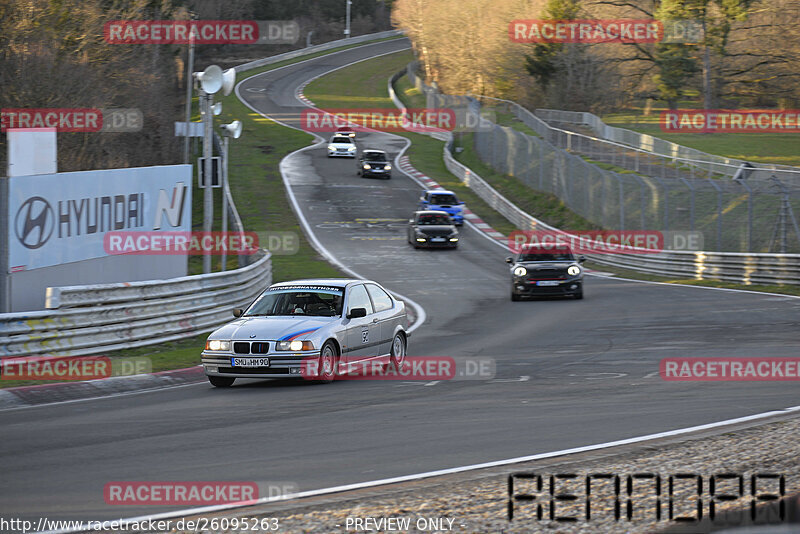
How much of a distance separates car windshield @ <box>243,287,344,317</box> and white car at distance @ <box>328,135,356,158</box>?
Answer: 169 feet

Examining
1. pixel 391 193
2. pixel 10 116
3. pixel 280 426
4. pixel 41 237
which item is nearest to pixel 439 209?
pixel 391 193

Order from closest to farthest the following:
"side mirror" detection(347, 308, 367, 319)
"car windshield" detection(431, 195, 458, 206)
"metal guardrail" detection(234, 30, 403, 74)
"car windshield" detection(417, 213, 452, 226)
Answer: "side mirror" detection(347, 308, 367, 319) → "car windshield" detection(417, 213, 452, 226) → "car windshield" detection(431, 195, 458, 206) → "metal guardrail" detection(234, 30, 403, 74)

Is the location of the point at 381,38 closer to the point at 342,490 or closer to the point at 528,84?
the point at 528,84

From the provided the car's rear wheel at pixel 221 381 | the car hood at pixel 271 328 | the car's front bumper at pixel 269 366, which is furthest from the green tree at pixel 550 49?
the car's front bumper at pixel 269 366

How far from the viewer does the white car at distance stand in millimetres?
65125

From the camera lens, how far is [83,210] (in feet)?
57.8

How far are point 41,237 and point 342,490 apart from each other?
34.1 feet

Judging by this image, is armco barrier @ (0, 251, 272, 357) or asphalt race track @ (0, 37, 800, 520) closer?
asphalt race track @ (0, 37, 800, 520)

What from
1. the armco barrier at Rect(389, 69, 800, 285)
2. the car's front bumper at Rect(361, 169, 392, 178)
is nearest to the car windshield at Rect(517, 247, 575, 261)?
the armco barrier at Rect(389, 69, 800, 285)

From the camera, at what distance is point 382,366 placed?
14.6 m

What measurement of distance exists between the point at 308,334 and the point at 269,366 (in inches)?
24.9

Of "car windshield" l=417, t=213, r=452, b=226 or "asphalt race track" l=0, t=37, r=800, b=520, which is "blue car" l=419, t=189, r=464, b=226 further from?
"asphalt race track" l=0, t=37, r=800, b=520

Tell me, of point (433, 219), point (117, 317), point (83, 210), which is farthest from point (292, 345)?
point (433, 219)

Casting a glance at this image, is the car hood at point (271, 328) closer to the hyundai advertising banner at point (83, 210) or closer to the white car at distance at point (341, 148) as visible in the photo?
the hyundai advertising banner at point (83, 210)
